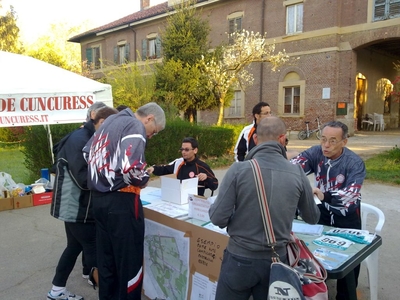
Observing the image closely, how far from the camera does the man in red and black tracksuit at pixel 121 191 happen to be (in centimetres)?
229

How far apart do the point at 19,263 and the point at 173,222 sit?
8.04 ft

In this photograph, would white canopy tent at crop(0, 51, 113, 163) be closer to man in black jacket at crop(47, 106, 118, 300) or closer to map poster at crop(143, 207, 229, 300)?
man in black jacket at crop(47, 106, 118, 300)

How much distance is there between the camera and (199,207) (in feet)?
9.32

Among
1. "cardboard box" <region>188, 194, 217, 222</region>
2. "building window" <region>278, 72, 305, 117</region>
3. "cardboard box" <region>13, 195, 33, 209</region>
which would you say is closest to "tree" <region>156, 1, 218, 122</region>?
"building window" <region>278, 72, 305, 117</region>

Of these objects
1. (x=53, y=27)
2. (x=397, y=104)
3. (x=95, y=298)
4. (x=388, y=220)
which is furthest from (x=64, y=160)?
(x=53, y=27)

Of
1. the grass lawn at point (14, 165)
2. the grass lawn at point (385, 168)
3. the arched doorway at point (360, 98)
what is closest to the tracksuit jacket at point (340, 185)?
the grass lawn at point (385, 168)

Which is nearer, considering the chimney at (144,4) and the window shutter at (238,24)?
the window shutter at (238,24)

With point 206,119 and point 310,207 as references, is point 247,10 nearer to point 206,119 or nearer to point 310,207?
point 206,119

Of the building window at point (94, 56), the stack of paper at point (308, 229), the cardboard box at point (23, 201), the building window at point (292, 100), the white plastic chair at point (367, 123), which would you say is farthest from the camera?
the building window at point (94, 56)

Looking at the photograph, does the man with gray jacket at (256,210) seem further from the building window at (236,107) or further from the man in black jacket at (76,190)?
the building window at (236,107)

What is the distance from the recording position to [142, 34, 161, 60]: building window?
2507cm

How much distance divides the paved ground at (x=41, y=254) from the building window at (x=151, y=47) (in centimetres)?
2055

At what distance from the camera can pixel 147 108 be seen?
2572mm

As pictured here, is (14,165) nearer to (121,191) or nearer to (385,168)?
(121,191)
